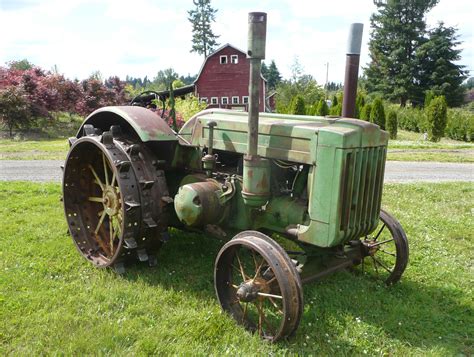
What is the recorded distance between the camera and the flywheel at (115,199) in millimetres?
3434

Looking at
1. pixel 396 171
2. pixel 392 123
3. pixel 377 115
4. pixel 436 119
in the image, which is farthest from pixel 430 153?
pixel 392 123

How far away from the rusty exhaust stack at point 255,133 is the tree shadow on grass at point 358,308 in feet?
2.96

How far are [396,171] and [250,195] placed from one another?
7.96 meters

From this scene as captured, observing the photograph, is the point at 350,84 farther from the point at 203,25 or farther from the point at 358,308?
the point at 203,25

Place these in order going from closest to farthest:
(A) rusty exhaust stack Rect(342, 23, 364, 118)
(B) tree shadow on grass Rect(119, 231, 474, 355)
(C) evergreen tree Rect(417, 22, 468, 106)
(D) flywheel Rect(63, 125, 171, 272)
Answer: (B) tree shadow on grass Rect(119, 231, 474, 355)
(A) rusty exhaust stack Rect(342, 23, 364, 118)
(D) flywheel Rect(63, 125, 171, 272)
(C) evergreen tree Rect(417, 22, 468, 106)

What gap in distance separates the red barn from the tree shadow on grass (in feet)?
65.8

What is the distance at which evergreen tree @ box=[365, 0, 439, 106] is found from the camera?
32.5 m

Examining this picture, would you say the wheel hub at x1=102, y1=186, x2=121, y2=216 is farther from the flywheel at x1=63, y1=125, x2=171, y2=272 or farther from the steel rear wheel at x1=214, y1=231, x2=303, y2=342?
the steel rear wheel at x1=214, y1=231, x2=303, y2=342

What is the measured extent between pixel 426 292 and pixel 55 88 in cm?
2054

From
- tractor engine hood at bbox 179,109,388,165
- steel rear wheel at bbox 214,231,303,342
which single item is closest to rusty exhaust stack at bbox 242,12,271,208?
tractor engine hood at bbox 179,109,388,165

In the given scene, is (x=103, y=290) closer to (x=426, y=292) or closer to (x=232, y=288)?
(x=232, y=288)

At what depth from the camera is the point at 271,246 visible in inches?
107

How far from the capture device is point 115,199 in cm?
371

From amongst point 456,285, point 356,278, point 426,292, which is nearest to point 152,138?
point 356,278
